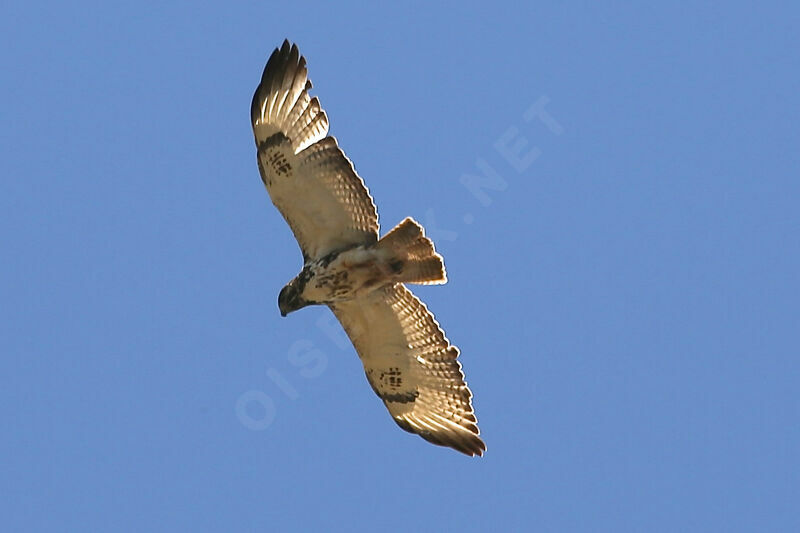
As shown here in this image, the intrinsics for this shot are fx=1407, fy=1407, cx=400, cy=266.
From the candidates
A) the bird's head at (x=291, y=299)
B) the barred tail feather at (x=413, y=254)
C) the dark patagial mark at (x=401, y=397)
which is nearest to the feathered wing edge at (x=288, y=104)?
the barred tail feather at (x=413, y=254)

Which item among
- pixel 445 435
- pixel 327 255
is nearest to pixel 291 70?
pixel 327 255

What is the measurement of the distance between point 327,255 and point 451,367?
1563 mm

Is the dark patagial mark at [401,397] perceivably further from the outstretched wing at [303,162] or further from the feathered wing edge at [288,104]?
the feathered wing edge at [288,104]

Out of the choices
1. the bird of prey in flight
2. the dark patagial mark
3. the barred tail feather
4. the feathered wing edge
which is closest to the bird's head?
the bird of prey in flight

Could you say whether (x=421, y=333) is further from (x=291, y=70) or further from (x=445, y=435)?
(x=291, y=70)

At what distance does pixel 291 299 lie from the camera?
1196 centimetres

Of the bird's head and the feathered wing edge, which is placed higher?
the feathered wing edge

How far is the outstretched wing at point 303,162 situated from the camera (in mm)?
11641

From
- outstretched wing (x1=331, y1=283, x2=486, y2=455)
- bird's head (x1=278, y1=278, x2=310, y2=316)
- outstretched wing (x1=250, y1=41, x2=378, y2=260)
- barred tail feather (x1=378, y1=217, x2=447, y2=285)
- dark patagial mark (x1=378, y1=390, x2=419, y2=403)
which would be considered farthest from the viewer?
dark patagial mark (x1=378, y1=390, x2=419, y2=403)

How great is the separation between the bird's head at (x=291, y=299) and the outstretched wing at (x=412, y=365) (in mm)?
447

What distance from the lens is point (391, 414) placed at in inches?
500

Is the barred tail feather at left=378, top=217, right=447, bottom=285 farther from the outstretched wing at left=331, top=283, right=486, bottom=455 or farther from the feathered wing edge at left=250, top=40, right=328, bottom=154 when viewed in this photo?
the feathered wing edge at left=250, top=40, right=328, bottom=154

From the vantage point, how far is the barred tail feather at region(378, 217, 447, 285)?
1148 centimetres

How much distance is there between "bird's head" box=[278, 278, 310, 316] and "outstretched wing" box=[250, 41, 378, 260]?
50cm
